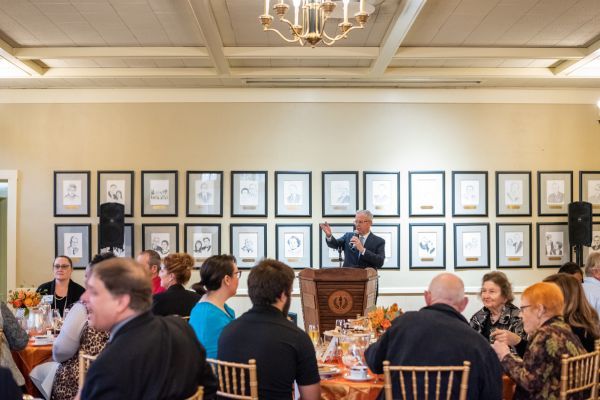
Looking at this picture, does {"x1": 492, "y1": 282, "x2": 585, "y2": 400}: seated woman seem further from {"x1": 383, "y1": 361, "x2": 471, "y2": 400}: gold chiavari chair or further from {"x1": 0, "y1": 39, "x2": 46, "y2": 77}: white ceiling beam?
{"x1": 0, "y1": 39, "x2": 46, "y2": 77}: white ceiling beam

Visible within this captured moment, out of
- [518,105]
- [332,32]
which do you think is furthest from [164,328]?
[518,105]

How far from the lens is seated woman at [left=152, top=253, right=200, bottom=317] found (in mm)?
5090

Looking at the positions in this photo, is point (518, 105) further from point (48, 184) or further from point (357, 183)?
point (48, 184)

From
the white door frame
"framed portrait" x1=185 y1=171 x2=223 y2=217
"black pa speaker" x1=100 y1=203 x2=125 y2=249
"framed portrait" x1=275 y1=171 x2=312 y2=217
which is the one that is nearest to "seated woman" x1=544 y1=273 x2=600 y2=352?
"framed portrait" x1=275 y1=171 x2=312 y2=217

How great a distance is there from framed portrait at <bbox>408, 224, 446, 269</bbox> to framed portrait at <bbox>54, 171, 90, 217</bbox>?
4.27m

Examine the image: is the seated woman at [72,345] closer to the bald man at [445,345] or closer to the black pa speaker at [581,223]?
the bald man at [445,345]

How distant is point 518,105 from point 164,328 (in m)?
7.57

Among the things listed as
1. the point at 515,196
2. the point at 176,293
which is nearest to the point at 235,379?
the point at 176,293

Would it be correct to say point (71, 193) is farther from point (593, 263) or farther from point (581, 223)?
point (581, 223)

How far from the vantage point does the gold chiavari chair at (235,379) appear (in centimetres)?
316

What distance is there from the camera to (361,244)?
768 cm

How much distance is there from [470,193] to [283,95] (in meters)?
2.79

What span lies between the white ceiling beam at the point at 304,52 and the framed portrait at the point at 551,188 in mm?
3163

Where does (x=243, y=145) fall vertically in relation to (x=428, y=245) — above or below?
above
